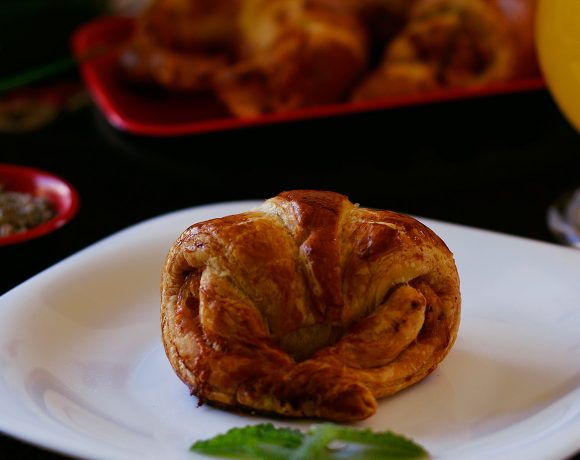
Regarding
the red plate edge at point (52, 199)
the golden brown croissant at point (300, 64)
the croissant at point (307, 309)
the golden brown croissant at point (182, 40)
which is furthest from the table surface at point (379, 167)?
the croissant at point (307, 309)

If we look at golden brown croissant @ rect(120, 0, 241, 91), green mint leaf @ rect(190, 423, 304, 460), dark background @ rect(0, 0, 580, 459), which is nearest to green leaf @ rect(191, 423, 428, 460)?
green mint leaf @ rect(190, 423, 304, 460)

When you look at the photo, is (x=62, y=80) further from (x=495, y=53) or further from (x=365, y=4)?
(x=495, y=53)

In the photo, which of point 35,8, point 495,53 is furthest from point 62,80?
point 495,53

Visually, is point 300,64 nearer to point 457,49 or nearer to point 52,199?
point 457,49

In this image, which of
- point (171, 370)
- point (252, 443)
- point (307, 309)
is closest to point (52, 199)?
point (171, 370)

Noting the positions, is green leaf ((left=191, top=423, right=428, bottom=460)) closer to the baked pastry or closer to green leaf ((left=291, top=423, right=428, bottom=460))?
green leaf ((left=291, top=423, right=428, bottom=460))
